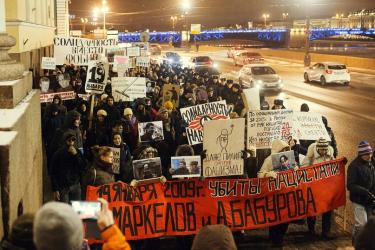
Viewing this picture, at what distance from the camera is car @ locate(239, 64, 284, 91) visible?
95.2 ft

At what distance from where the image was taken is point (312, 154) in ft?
26.6

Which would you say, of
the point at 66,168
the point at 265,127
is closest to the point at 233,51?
the point at 265,127

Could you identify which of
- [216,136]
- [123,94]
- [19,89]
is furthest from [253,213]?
[123,94]

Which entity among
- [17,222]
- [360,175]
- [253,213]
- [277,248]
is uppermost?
[17,222]

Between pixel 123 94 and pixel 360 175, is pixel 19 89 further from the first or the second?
pixel 123 94

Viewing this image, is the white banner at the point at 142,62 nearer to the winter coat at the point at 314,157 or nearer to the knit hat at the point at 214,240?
the winter coat at the point at 314,157

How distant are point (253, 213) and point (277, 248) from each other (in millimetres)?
584

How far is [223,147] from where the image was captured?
25.3 ft

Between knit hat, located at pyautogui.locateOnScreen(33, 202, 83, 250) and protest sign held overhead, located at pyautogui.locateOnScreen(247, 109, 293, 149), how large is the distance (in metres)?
5.88

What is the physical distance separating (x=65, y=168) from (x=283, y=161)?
302cm

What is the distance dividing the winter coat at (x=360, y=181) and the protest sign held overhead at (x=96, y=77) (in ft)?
21.6

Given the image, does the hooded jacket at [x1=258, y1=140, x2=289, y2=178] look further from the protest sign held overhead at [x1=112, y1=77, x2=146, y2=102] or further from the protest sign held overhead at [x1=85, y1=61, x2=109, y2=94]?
the protest sign held overhead at [x1=112, y1=77, x2=146, y2=102]

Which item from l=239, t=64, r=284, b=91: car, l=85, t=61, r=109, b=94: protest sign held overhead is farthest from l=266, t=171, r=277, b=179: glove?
l=239, t=64, r=284, b=91: car

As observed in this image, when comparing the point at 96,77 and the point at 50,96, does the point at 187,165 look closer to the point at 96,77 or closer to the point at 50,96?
Answer: the point at 50,96
